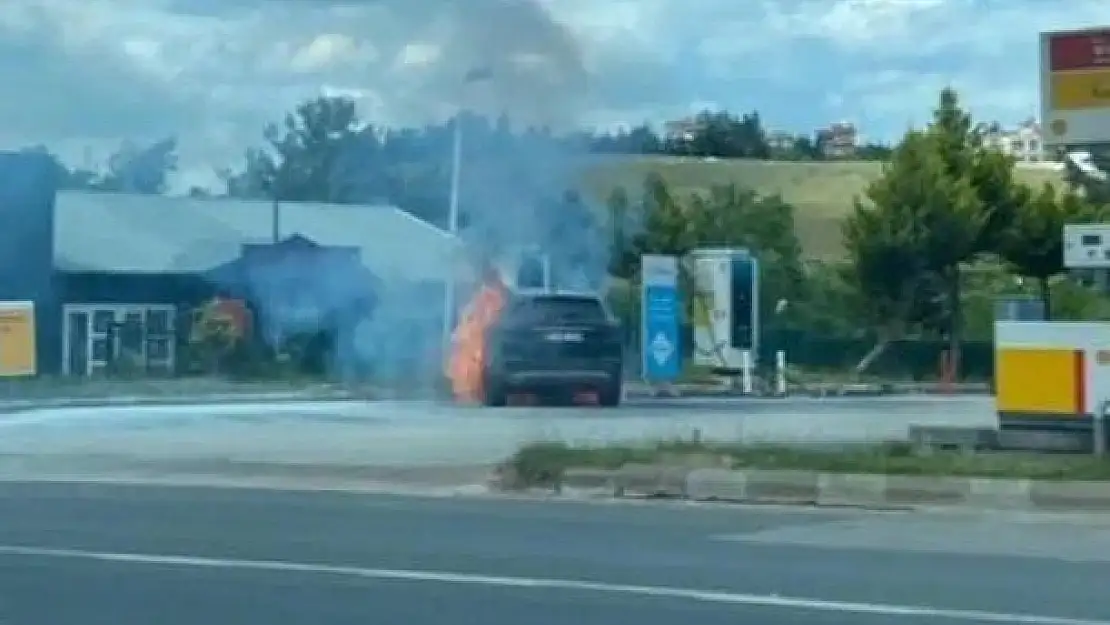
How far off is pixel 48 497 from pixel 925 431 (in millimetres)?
8764

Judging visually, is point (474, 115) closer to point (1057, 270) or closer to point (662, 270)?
point (662, 270)

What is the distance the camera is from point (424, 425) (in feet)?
97.8

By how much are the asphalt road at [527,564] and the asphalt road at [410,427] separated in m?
5.52

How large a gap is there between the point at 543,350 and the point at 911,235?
69.5ft

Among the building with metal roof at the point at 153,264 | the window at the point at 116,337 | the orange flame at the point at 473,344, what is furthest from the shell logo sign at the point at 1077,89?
the window at the point at 116,337

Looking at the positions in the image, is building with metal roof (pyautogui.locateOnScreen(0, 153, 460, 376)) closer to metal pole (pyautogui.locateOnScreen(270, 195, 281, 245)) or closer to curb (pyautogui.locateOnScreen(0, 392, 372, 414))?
metal pole (pyautogui.locateOnScreen(270, 195, 281, 245))

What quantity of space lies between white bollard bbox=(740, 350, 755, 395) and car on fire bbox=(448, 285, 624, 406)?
940cm

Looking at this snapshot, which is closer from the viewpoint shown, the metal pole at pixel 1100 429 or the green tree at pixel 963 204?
the metal pole at pixel 1100 429

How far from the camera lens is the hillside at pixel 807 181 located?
96.7 metres

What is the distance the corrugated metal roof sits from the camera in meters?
57.5

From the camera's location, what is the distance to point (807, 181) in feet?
360

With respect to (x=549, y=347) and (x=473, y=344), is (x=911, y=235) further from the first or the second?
(x=549, y=347)

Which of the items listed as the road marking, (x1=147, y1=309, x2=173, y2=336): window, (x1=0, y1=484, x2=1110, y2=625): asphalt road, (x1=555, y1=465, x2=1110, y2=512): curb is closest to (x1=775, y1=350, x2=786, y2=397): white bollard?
(x1=147, y1=309, x2=173, y2=336): window

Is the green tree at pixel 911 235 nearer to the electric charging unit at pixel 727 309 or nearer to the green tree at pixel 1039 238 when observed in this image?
the green tree at pixel 1039 238
